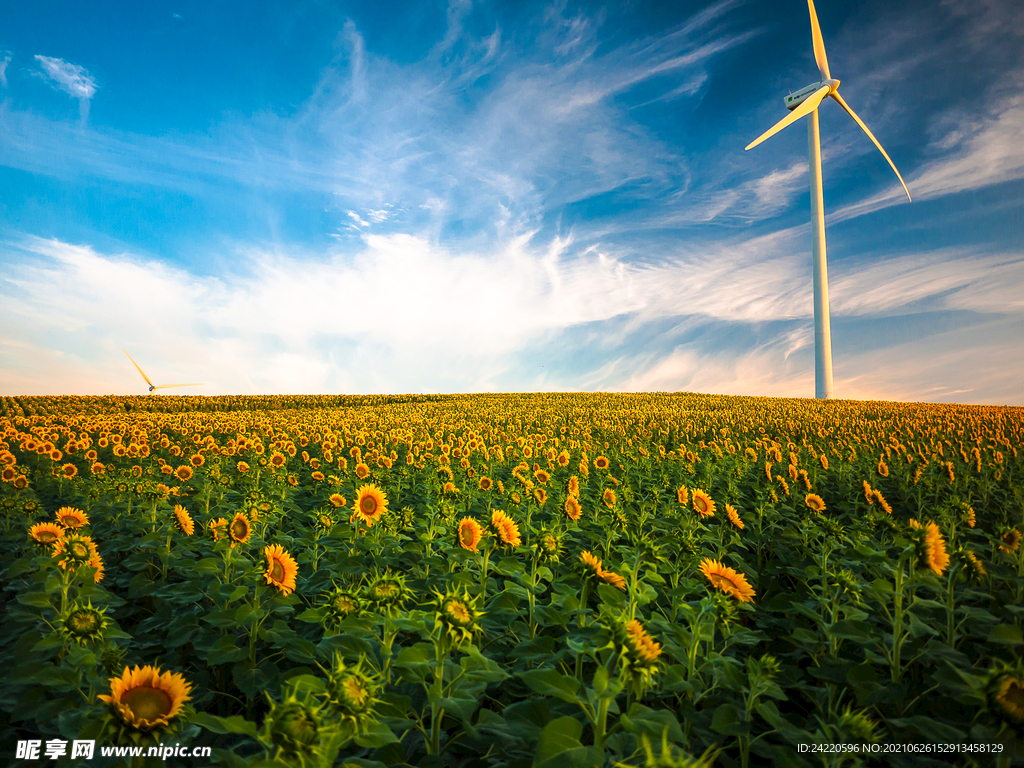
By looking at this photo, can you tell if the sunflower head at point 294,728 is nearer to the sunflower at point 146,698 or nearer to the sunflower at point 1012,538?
the sunflower at point 146,698

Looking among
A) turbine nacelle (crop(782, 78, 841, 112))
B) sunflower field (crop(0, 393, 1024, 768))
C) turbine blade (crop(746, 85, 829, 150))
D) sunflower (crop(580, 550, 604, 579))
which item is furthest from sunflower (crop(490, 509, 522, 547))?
turbine nacelle (crop(782, 78, 841, 112))

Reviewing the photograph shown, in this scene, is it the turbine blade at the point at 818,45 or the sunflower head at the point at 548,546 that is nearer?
the sunflower head at the point at 548,546

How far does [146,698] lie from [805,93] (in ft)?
172

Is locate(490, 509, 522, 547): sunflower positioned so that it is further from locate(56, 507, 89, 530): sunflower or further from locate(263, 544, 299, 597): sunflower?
locate(56, 507, 89, 530): sunflower

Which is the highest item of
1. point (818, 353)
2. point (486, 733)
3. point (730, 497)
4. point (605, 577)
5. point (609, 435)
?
point (818, 353)

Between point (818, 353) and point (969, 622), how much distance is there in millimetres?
47139

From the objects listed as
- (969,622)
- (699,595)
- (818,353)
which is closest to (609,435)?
(699,595)

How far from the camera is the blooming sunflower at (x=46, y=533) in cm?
410

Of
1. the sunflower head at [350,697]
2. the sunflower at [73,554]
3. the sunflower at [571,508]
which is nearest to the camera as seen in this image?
the sunflower head at [350,697]

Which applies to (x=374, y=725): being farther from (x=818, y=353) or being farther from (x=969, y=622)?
(x=818, y=353)

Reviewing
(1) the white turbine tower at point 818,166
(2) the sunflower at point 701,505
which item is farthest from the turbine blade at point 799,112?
(2) the sunflower at point 701,505

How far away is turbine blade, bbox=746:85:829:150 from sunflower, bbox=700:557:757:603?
4081cm

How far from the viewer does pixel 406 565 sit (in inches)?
223

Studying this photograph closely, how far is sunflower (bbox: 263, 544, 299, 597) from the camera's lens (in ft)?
11.5
